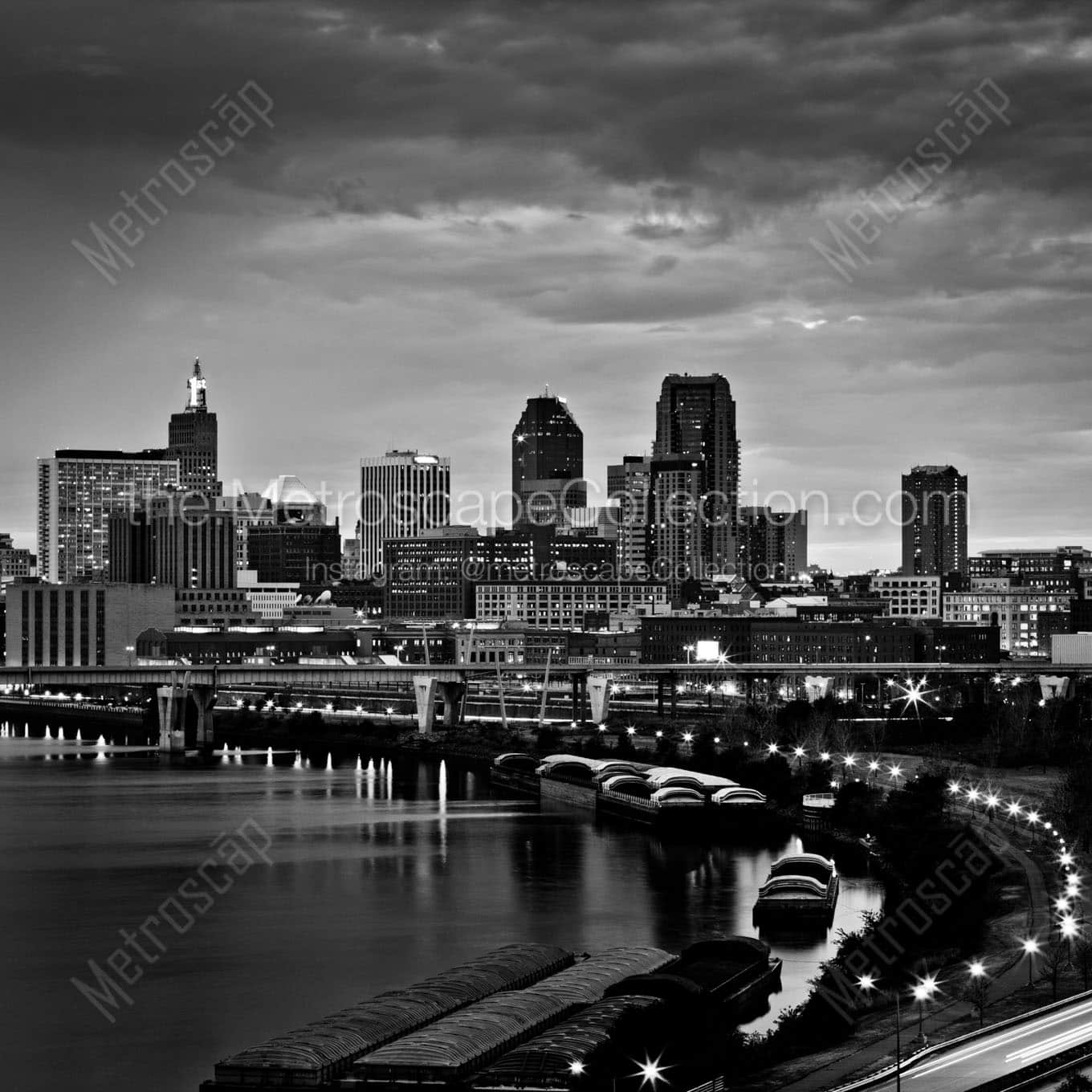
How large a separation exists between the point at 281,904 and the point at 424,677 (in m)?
50.6

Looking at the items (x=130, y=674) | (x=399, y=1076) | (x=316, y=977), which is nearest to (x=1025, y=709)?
(x=130, y=674)

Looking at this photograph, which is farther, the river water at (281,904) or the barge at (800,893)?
the barge at (800,893)

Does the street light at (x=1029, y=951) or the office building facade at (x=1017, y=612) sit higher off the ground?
the office building facade at (x=1017, y=612)

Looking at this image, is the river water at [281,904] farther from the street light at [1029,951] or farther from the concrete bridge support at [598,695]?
the concrete bridge support at [598,695]

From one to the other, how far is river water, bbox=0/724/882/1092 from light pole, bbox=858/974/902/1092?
149cm

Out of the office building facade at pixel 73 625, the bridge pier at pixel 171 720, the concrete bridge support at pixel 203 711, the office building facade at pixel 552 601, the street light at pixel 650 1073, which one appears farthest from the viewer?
the office building facade at pixel 552 601

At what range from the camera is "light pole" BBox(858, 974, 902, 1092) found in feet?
74.5

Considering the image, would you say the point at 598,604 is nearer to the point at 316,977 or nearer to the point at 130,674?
the point at 130,674

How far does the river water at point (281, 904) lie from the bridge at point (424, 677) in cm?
2314

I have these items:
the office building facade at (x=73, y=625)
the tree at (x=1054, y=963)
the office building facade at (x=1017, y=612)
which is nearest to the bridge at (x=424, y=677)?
the office building facade at (x=73, y=625)

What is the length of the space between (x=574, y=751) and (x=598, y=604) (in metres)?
113

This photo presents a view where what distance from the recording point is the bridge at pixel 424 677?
293ft

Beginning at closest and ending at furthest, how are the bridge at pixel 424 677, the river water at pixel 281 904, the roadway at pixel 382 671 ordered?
the river water at pixel 281 904, the roadway at pixel 382 671, the bridge at pixel 424 677

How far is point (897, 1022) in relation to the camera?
25750 millimetres
